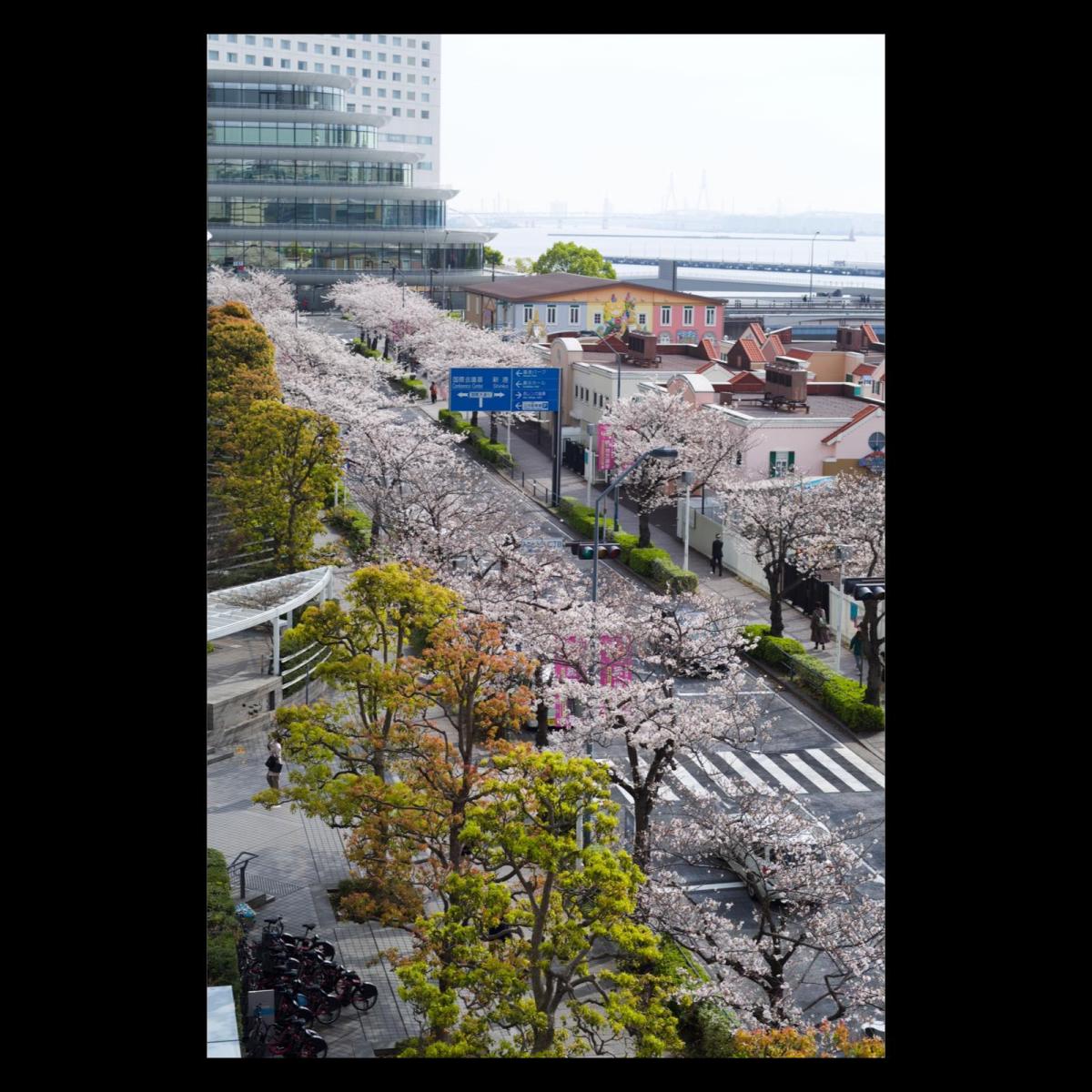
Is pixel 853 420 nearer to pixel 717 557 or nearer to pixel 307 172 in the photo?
pixel 717 557

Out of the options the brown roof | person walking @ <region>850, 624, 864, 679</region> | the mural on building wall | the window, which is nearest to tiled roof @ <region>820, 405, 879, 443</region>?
the window

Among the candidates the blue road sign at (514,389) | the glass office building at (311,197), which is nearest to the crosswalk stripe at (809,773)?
the blue road sign at (514,389)

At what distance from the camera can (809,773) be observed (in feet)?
78.1

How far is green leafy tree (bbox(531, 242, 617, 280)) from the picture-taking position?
94625 millimetres

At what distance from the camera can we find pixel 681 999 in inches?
560

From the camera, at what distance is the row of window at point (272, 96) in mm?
89938

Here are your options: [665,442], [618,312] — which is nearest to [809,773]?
[665,442]

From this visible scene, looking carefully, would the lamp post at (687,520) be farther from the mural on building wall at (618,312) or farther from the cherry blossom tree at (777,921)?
the mural on building wall at (618,312)

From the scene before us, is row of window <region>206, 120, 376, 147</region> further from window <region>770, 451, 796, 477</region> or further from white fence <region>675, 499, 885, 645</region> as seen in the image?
window <region>770, 451, 796, 477</region>

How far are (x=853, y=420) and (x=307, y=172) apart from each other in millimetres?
59788

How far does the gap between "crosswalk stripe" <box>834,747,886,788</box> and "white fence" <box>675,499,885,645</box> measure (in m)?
4.57
